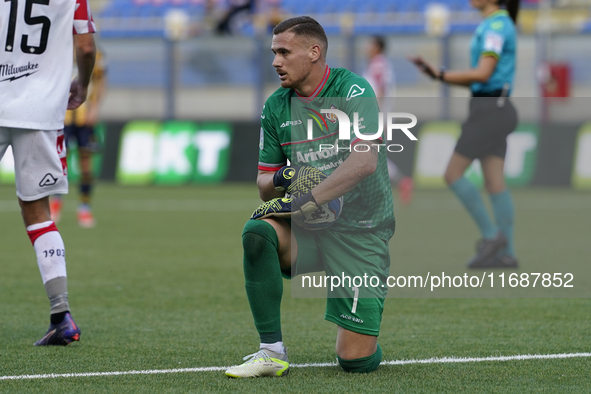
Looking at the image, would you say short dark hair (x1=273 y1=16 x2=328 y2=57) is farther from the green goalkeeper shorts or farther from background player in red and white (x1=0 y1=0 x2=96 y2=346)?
background player in red and white (x1=0 y1=0 x2=96 y2=346)

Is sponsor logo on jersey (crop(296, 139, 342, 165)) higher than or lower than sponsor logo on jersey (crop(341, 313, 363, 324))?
higher

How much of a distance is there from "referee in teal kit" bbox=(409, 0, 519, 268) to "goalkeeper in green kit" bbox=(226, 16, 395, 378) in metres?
3.13

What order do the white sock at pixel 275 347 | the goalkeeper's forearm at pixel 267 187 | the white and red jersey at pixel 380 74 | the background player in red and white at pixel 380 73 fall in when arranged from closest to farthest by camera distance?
the white sock at pixel 275 347, the goalkeeper's forearm at pixel 267 187, the background player in red and white at pixel 380 73, the white and red jersey at pixel 380 74

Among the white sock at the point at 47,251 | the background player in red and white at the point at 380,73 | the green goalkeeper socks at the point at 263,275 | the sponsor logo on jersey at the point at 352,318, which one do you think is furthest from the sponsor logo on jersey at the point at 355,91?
the background player in red and white at the point at 380,73

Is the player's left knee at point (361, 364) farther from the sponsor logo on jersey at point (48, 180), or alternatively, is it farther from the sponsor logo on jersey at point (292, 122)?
the sponsor logo on jersey at point (48, 180)

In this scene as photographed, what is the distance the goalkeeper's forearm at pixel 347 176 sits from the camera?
3.61 m

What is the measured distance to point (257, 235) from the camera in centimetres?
356

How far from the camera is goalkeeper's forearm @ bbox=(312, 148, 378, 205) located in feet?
11.8

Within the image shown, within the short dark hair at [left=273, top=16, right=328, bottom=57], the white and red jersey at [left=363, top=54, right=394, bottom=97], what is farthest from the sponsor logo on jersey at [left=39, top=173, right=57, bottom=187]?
the white and red jersey at [left=363, top=54, right=394, bottom=97]

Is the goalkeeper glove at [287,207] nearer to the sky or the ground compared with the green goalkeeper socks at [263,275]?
nearer to the sky

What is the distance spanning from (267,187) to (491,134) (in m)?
3.49

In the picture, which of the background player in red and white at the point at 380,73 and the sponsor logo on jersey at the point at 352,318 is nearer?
the sponsor logo on jersey at the point at 352,318

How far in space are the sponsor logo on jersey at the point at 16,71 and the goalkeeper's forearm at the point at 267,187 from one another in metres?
1.27

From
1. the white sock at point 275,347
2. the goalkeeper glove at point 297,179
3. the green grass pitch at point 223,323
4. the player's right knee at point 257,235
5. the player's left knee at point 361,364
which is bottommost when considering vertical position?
the green grass pitch at point 223,323
